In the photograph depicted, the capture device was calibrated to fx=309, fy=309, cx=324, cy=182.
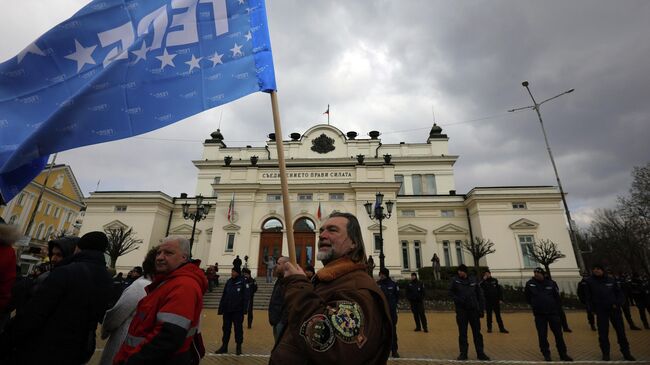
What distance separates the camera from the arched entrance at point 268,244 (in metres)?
24.0

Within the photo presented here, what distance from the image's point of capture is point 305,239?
2480cm

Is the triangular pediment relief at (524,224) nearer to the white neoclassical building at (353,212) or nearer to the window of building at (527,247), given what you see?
the white neoclassical building at (353,212)

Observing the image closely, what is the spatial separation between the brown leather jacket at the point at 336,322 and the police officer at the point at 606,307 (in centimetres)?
830

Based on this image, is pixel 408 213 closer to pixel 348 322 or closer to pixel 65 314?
pixel 65 314

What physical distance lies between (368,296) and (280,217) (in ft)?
78.9

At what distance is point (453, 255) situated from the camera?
91.2 feet

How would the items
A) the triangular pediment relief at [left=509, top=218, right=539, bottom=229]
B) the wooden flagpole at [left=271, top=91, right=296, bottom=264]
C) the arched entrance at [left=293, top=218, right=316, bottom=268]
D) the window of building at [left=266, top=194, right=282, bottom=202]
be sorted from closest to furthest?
the wooden flagpole at [left=271, top=91, right=296, bottom=264] < the arched entrance at [left=293, top=218, right=316, bottom=268] < the window of building at [left=266, top=194, right=282, bottom=202] < the triangular pediment relief at [left=509, top=218, right=539, bottom=229]

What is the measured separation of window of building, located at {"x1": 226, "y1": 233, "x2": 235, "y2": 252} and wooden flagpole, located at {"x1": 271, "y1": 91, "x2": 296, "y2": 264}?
2278 cm

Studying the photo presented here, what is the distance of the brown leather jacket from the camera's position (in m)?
1.54

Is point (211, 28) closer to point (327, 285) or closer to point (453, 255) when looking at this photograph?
point (327, 285)

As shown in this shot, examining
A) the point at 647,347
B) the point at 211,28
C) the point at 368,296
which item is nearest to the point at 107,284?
the point at 368,296

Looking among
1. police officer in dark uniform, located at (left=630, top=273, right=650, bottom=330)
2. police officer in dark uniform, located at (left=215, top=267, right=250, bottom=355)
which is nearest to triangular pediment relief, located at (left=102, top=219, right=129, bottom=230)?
police officer in dark uniform, located at (left=215, top=267, right=250, bottom=355)

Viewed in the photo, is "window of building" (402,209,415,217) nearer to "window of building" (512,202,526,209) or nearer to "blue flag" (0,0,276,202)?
"window of building" (512,202,526,209)

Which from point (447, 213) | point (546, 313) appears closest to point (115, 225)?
point (447, 213)
